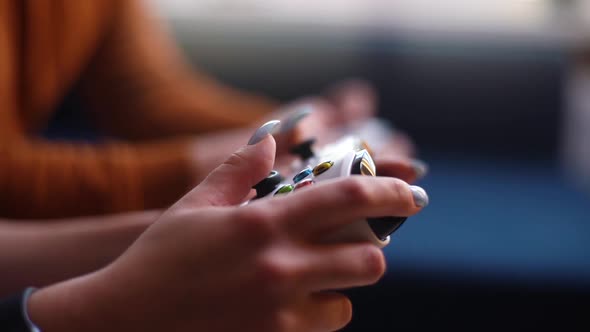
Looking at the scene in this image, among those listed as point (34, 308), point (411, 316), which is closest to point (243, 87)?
point (411, 316)

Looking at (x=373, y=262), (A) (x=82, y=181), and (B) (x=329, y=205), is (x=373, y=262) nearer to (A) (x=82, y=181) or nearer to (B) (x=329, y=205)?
(B) (x=329, y=205)

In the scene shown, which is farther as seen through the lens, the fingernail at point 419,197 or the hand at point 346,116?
the hand at point 346,116

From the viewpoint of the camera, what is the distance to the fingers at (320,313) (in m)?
0.23

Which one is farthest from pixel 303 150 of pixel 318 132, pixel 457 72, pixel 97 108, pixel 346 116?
pixel 457 72

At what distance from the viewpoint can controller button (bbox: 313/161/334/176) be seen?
10.3 inches

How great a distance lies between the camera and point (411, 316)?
23.6 inches

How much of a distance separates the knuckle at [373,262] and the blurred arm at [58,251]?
0.15 m

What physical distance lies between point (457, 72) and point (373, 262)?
0.79 meters

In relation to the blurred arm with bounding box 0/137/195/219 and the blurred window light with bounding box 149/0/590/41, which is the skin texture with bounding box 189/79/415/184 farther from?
the blurred window light with bounding box 149/0/590/41

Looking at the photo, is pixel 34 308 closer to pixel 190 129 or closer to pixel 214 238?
pixel 214 238

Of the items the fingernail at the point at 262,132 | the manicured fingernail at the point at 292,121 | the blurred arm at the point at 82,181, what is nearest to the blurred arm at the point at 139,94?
the blurred arm at the point at 82,181

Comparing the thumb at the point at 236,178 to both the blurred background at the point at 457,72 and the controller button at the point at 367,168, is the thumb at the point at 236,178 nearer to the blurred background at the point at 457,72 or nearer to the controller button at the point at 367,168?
the controller button at the point at 367,168

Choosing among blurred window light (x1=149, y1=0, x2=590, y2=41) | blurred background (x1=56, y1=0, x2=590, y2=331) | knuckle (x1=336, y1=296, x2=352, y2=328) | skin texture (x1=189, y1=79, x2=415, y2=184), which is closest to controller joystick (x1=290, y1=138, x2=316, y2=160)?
skin texture (x1=189, y1=79, x2=415, y2=184)

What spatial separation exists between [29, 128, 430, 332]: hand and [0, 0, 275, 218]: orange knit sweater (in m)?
0.23
